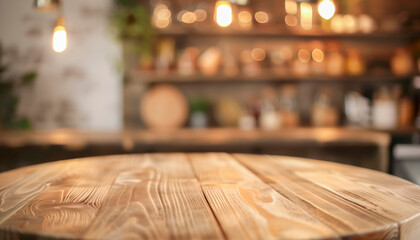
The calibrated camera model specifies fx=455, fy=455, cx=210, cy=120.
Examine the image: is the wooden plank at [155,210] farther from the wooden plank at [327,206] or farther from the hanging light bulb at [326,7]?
the hanging light bulb at [326,7]

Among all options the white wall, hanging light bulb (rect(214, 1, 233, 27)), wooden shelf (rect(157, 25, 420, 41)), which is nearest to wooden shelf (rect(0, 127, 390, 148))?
hanging light bulb (rect(214, 1, 233, 27))

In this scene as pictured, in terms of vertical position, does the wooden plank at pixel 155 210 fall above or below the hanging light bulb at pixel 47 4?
below

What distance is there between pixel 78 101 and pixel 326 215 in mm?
4042

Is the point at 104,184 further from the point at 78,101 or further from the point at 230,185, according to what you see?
the point at 78,101

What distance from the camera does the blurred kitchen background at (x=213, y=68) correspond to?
165 inches

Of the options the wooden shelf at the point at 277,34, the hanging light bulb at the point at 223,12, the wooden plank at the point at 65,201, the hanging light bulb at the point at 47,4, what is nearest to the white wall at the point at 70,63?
the wooden shelf at the point at 277,34

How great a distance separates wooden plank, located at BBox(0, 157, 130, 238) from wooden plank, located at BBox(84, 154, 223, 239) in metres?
0.03

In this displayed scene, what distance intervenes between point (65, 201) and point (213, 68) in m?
3.24

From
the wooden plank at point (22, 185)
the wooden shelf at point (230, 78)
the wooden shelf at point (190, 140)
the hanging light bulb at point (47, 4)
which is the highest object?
the hanging light bulb at point (47, 4)

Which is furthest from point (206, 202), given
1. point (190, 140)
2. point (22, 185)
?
point (190, 140)

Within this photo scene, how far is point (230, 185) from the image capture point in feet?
4.25

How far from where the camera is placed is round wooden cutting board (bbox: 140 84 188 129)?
13.7ft

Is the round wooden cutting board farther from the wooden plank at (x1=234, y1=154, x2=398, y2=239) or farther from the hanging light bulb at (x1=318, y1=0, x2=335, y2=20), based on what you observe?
the wooden plank at (x1=234, y1=154, x2=398, y2=239)

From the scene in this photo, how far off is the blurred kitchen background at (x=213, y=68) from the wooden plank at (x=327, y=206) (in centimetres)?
261
